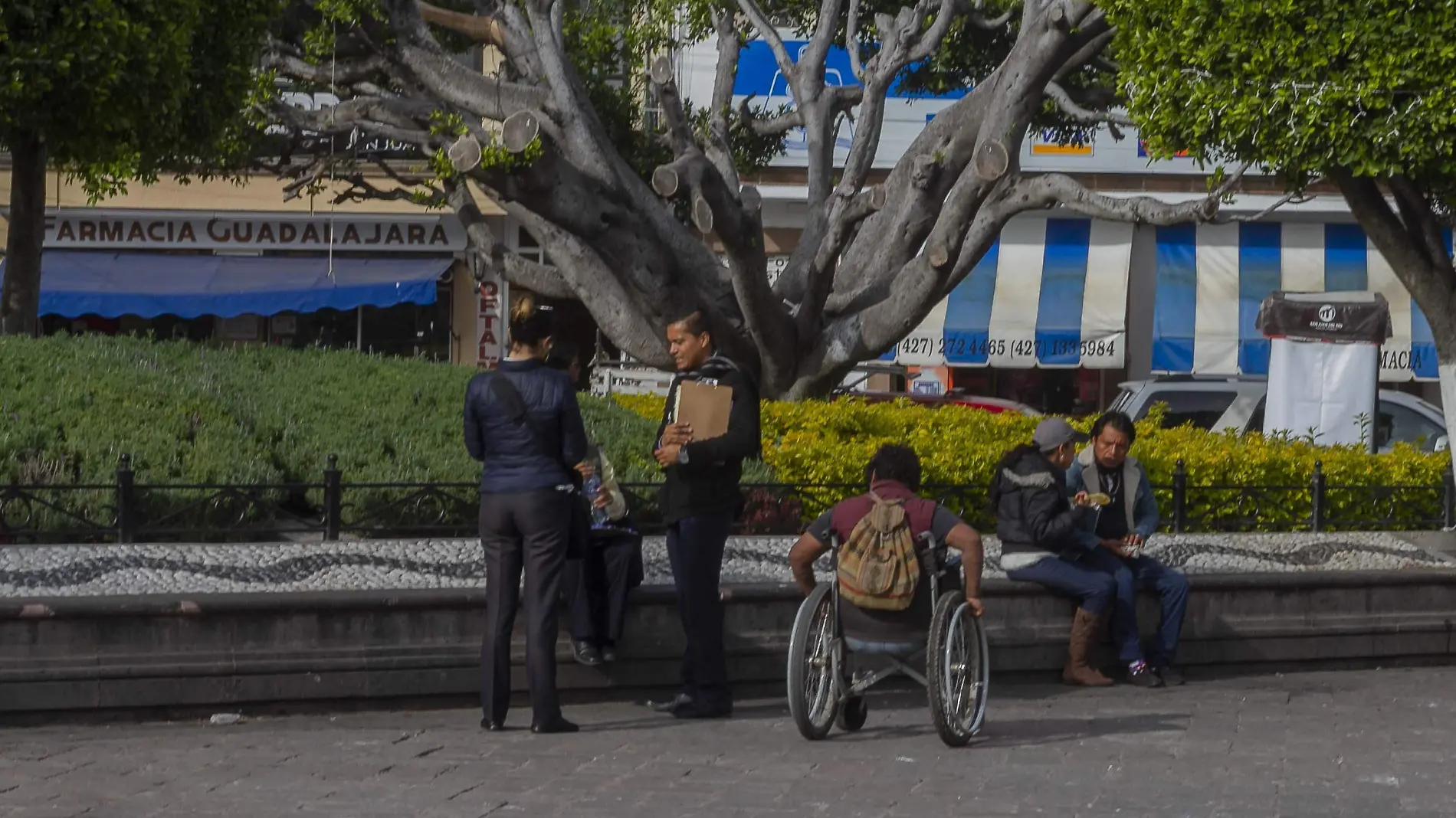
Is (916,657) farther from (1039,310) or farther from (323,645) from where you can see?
(1039,310)

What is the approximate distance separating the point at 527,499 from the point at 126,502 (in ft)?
8.05

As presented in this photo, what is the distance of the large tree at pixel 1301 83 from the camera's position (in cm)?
935

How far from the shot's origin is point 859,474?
34.7 ft

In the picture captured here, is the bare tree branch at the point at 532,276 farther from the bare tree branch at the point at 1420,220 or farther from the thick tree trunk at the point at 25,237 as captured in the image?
the bare tree branch at the point at 1420,220

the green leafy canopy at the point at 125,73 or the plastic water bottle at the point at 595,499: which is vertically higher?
the green leafy canopy at the point at 125,73

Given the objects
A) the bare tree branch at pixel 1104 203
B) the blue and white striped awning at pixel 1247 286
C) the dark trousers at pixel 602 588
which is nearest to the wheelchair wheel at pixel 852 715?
the dark trousers at pixel 602 588

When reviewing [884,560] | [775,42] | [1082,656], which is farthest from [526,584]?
[775,42]

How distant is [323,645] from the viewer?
7629 mm

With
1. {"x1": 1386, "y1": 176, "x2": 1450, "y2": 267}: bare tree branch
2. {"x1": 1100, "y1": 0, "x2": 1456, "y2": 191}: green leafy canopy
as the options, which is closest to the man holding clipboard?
{"x1": 1100, "y1": 0, "x2": 1456, "y2": 191}: green leafy canopy

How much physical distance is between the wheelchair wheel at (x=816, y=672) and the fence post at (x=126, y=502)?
11.0 feet

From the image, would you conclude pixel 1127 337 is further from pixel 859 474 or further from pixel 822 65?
pixel 859 474

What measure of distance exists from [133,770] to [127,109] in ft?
→ 18.1

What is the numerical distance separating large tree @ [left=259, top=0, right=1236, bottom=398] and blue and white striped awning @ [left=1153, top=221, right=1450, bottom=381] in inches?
469

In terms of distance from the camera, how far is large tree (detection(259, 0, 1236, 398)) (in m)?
12.1
